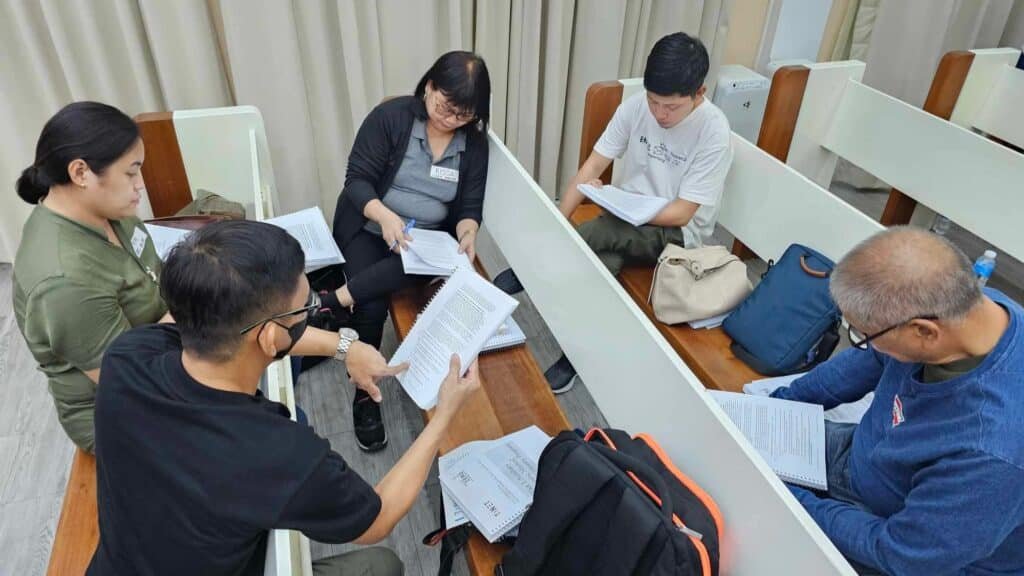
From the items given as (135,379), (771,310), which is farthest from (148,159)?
(771,310)

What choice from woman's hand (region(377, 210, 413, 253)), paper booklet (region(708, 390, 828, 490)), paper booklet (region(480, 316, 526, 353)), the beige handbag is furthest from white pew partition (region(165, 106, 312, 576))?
paper booklet (region(708, 390, 828, 490))

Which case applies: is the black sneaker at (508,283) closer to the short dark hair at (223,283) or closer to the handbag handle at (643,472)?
the handbag handle at (643,472)

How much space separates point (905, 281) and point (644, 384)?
1.82ft

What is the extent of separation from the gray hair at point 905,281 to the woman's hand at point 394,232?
1.30 metres

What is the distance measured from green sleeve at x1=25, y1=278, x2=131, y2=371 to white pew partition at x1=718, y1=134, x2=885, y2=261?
1865 mm

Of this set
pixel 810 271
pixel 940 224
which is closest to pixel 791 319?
pixel 810 271

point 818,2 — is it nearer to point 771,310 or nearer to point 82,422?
point 771,310

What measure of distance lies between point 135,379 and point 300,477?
29cm

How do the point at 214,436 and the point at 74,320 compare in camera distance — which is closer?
the point at 214,436

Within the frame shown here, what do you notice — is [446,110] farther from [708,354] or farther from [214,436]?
[214,436]

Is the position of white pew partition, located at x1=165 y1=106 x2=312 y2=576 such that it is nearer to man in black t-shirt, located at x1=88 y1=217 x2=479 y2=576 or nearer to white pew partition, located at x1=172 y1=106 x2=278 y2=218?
white pew partition, located at x1=172 y1=106 x2=278 y2=218

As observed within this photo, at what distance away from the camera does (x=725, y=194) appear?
7.97ft

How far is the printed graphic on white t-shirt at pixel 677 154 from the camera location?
2131mm

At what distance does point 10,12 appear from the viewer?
2.29 meters
